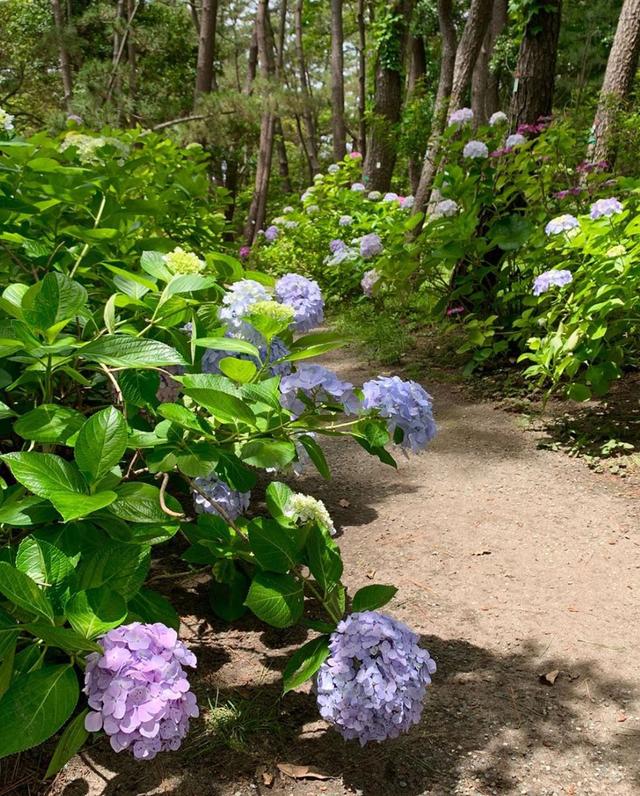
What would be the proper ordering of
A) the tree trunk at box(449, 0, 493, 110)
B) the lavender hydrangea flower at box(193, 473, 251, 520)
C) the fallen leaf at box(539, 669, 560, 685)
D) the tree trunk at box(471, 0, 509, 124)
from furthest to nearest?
the tree trunk at box(471, 0, 509, 124) < the tree trunk at box(449, 0, 493, 110) < the lavender hydrangea flower at box(193, 473, 251, 520) < the fallen leaf at box(539, 669, 560, 685)

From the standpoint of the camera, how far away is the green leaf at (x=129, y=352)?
1102 millimetres

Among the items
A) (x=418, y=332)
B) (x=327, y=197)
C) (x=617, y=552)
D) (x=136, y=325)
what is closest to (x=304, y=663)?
(x=136, y=325)

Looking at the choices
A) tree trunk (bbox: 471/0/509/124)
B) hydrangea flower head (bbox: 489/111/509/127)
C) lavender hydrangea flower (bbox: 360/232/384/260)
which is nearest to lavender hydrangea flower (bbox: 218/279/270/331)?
hydrangea flower head (bbox: 489/111/509/127)

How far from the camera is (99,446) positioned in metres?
1.07

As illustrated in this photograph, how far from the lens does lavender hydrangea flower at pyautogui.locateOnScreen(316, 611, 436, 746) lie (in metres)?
1.24

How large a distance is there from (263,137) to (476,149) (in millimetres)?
6436

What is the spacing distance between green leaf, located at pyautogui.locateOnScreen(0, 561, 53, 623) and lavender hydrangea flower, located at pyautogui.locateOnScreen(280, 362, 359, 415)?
23.6 inches

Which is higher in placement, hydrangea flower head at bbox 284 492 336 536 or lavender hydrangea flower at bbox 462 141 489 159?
lavender hydrangea flower at bbox 462 141 489 159

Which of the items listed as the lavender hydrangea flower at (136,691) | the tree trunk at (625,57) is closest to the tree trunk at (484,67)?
the tree trunk at (625,57)

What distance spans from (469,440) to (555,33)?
3.10m

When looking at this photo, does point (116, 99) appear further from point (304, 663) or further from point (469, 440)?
point (304, 663)

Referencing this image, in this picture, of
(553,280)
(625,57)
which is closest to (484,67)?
(625,57)

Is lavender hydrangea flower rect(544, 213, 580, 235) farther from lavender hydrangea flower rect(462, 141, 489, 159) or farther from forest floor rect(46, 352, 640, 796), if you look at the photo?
forest floor rect(46, 352, 640, 796)

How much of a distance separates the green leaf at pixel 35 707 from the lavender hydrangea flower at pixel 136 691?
3cm
